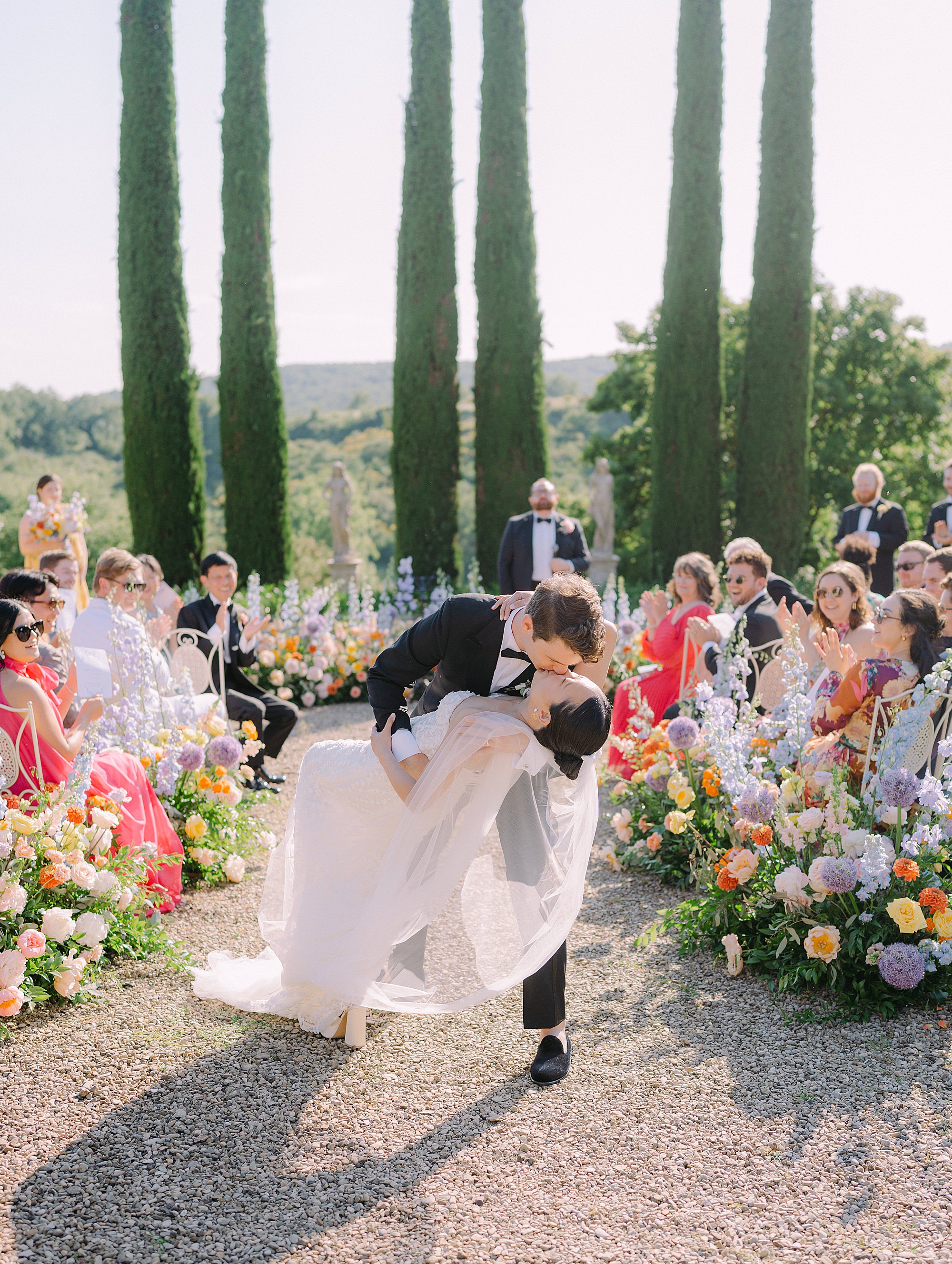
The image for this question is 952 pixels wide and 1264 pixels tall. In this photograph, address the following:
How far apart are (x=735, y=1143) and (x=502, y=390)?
1187 centimetres

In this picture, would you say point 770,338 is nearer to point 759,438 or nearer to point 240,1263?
point 759,438

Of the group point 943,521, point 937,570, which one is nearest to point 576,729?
point 937,570

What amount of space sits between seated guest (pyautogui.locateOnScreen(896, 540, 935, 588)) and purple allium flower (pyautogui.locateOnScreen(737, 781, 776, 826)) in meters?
2.76

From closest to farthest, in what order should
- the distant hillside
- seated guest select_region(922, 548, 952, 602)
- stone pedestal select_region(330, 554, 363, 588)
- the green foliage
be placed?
seated guest select_region(922, 548, 952, 602) < stone pedestal select_region(330, 554, 363, 588) < the green foliage < the distant hillside

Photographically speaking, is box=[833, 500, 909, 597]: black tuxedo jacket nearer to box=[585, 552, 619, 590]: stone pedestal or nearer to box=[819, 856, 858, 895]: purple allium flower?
box=[585, 552, 619, 590]: stone pedestal

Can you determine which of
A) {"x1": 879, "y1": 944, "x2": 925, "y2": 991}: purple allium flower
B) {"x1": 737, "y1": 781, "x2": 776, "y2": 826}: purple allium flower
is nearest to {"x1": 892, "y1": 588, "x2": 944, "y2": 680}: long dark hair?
{"x1": 737, "y1": 781, "x2": 776, "y2": 826}: purple allium flower

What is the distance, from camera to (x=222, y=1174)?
2.44 m

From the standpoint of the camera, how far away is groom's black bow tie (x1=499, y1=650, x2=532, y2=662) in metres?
2.82

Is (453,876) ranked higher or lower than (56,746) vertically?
lower

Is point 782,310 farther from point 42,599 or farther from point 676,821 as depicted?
point 42,599

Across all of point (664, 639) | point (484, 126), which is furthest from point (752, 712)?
point (484, 126)

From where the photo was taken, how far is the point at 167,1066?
2.94m

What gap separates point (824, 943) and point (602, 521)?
33.2 ft

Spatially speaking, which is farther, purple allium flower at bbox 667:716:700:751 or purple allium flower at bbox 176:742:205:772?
purple allium flower at bbox 176:742:205:772
